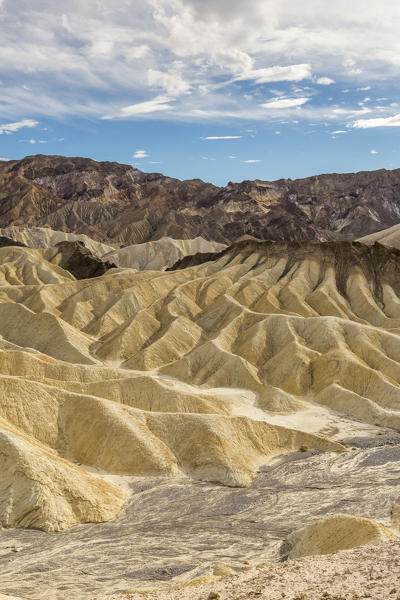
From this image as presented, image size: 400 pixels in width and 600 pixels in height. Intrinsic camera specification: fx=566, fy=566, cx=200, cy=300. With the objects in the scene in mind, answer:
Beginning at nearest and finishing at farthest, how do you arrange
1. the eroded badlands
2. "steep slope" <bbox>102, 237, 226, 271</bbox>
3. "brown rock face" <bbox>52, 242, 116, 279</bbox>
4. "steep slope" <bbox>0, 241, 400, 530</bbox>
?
the eroded badlands < "steep slope" <bbox>0, 241, 400, 530</bbox> < "brown rock face" <bbox>52, 242, 116, 279</bbox> < "steep slope" <bbox>102, 237, 226, 271</bbox>

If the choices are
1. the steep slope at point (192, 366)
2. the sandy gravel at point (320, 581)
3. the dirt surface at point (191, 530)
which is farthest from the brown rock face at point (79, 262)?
the sandy gravel at point (320, 581)

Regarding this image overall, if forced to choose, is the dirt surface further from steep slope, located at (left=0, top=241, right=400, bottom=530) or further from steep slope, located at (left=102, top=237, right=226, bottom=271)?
steep slope, located at (left=102, top=237, right=226, bottom=271)

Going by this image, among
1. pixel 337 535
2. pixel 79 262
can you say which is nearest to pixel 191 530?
pixel 337 535

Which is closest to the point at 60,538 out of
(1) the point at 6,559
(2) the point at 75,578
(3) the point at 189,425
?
(1) the point at 6,559

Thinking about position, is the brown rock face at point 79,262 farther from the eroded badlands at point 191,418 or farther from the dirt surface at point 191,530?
the dirt surface at point 191,530

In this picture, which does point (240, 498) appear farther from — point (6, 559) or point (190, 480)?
point (6, 559)

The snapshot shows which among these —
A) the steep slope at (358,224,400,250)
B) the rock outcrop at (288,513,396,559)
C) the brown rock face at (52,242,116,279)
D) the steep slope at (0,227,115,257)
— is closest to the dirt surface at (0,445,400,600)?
the rock outcrop at (288,513,396,559)

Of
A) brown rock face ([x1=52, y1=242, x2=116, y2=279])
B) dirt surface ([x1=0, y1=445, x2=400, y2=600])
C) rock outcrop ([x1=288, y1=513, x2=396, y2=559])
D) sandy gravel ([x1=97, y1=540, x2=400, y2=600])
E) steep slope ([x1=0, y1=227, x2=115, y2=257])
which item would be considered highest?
steep slope ([x1=0, y1=227, x2=115, y2=257])
